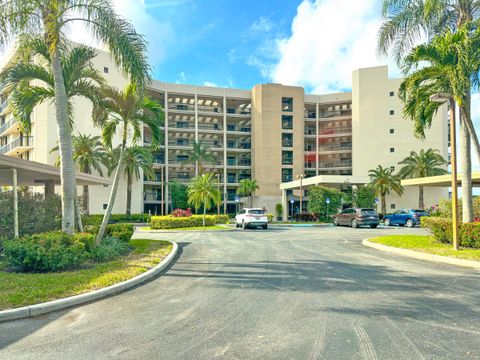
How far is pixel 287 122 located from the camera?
60.1 metres

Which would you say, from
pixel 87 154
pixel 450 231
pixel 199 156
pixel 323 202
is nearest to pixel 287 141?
pixel 199 156

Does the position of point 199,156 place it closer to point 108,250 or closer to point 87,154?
point 87,154

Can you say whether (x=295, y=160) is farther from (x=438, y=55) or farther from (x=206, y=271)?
(x=206, y=271)

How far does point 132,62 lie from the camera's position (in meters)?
11.0

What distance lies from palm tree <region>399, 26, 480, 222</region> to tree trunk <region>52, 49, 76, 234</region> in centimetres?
1261

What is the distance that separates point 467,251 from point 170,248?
10.1 m

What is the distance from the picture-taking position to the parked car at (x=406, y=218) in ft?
103

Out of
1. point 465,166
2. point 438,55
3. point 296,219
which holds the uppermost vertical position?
point 438,55

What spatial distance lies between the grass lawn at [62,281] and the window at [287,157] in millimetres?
50219

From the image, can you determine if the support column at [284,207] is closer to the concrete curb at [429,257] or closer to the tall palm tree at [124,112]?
the concrete curb at [429,257]

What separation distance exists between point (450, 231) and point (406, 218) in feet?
65.9

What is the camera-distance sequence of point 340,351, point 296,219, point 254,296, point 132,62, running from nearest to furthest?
point 340,351, point 254,296, point 132,62, point 296,219

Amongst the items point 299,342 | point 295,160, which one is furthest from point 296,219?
point 299,342

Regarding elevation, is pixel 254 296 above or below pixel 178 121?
below
